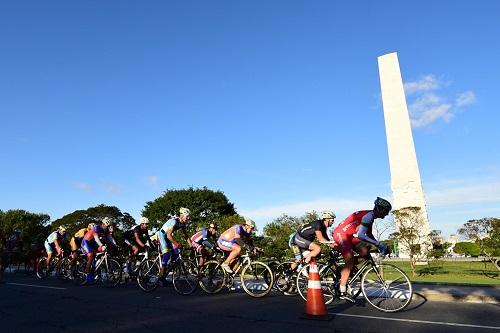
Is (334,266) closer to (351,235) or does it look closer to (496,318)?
(351,235)

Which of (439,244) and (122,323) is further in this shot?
(439,244)

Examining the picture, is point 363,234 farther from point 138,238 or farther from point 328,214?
point 138,238

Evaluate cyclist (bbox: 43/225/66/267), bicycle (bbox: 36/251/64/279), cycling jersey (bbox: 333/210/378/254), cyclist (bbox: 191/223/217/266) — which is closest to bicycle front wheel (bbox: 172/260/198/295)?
cyclist (bbox: 191/223/217/266)

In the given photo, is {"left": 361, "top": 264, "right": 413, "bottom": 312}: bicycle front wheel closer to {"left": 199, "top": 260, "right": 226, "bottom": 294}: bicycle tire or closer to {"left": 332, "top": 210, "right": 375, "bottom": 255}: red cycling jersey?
{"left": 332, "top": 210, "right": 375, "bottom": 255}: red cycling jersey

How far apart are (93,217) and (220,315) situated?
74627 millimetres

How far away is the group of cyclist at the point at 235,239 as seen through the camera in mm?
8445

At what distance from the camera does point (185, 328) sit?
682 centimetres

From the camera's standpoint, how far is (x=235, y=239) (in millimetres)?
10688

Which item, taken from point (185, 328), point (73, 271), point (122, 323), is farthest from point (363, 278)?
point (73, 271)

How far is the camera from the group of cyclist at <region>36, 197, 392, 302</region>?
27.7 ft

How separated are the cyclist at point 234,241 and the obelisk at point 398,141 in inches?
1052

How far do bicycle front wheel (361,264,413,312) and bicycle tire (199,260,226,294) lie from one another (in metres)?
4.04

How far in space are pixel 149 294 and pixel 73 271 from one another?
5.20 m

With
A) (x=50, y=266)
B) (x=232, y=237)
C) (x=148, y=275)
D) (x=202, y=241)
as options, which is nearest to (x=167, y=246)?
(x=202, y=241)
